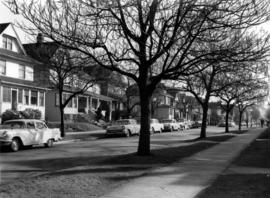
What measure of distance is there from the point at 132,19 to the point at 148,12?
0.67 m

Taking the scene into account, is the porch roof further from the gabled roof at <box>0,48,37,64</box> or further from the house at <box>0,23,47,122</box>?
the gabled roof at <box>0,48,37,64</box>

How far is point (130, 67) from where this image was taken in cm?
1969

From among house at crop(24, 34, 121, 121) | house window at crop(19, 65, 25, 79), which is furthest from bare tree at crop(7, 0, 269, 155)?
house window at crop(19, 65, 25, 79)

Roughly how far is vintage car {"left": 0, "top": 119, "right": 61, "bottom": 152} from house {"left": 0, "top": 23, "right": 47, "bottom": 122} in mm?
16290

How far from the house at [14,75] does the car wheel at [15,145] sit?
18.0 meters

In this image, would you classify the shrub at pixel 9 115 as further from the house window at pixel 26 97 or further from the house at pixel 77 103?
the house window at pixel 26 97

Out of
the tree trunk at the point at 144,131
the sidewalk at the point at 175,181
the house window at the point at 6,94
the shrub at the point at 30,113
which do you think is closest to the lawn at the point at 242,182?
the sidewalk at the point at 175,181

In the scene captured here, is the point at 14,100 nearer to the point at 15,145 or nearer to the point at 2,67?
the point at 2,67

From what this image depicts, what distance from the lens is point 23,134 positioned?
19.2 m

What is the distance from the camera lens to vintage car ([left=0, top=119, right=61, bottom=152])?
60.0ft

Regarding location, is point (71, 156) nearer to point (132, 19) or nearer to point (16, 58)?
A: point (132, 19)

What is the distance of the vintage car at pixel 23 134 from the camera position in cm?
1830

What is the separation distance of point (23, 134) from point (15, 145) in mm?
714

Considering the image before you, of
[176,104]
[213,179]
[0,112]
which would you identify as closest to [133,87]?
[0,112]
